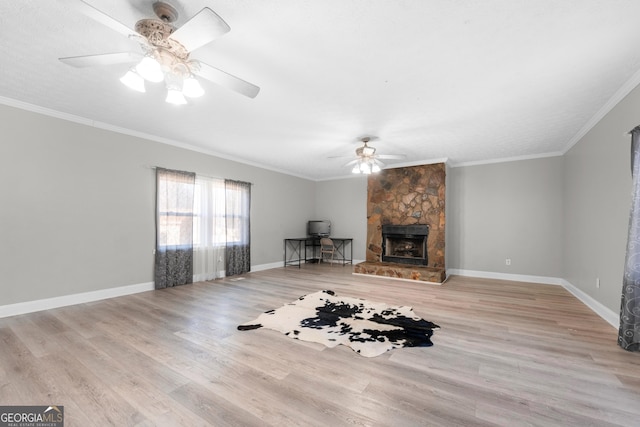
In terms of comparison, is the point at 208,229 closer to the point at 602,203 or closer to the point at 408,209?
the point at 408,209

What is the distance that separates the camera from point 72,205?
140 inches

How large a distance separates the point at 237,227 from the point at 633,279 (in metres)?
5.80

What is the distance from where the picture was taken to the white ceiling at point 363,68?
172 centimetres

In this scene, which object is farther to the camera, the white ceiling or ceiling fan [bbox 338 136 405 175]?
ceiling fan [bbox 338 136 405 175]

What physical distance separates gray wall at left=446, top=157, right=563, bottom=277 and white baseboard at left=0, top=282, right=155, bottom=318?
20.4 feet

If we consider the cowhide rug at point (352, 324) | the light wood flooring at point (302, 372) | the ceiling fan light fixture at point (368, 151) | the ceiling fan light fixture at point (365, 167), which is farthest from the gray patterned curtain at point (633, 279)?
the ceiling fan light fixture at point (365, 167)

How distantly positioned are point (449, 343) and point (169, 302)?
3596mm

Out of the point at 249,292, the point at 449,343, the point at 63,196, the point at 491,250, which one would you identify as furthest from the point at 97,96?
the point at 491,250

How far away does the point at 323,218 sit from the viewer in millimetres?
8008

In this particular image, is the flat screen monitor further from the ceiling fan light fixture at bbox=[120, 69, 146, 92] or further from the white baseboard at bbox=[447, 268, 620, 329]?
the ceiling fan light fixture at bbox=[120, 69, 146, 92]

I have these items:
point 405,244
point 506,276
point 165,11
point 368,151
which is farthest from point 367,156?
point 506,276

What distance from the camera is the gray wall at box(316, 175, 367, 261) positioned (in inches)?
288

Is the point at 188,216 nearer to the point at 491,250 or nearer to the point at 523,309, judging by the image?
the point at 523,309

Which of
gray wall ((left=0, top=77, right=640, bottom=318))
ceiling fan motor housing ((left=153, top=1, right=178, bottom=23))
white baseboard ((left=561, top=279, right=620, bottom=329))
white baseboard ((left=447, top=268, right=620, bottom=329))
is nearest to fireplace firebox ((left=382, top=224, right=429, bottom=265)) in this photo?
gray wall ((left=0, top=77, right=640, bottom=318))
